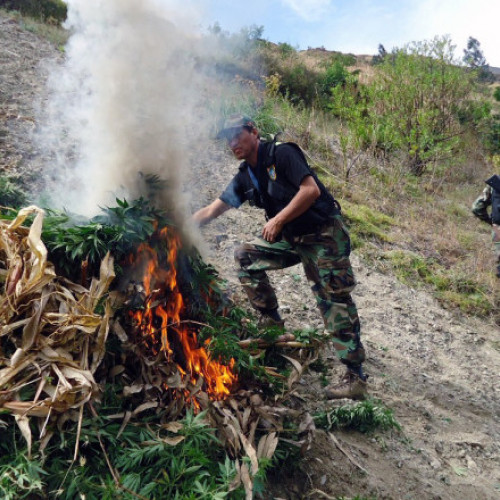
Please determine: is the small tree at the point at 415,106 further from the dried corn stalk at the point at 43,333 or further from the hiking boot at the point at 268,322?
the dried corn stalk at the point at 43,333

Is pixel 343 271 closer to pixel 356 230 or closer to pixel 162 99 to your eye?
pixel 162 99

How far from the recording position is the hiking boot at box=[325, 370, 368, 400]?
3695 millimetres

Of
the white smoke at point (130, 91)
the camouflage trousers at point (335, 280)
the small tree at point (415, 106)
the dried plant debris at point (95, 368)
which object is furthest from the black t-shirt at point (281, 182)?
the small tree at point (415, 106)

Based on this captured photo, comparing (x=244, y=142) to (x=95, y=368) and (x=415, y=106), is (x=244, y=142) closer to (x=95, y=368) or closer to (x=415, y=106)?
(x=95, y=368)

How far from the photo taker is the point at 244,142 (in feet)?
11.6

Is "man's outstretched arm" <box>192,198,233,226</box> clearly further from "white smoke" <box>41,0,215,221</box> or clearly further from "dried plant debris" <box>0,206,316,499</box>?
"dried plant debris" <box>0,206,316,499</box>

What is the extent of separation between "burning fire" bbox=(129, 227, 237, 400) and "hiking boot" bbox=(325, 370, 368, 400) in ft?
3.53

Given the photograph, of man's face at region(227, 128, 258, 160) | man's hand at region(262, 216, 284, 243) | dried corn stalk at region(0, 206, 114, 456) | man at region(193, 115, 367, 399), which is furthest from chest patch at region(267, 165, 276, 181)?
dried corn stalk at region(0, 206, 114, 456)

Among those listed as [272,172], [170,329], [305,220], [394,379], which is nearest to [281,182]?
[272,172]

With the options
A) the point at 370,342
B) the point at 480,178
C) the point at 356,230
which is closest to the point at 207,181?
the point at 356,230

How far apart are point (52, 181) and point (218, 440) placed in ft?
14.1

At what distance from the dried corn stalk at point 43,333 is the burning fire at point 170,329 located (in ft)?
0.94

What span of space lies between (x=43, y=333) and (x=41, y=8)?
1540 centimetres

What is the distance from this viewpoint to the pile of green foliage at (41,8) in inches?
544
